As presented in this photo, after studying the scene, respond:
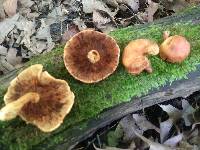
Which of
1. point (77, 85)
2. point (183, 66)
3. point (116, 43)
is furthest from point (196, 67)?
point (77, 85)

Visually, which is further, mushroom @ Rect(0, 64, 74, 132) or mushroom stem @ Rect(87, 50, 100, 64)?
mushroom stem @ Rect(87, 50, 100, 64)

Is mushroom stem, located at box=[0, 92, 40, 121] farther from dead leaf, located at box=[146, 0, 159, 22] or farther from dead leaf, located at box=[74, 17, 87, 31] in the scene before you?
dead leaf, located at box=[146, 0, 159, 22]

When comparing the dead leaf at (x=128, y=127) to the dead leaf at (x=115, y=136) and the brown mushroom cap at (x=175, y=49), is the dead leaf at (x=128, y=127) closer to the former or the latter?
the dead leaf at (x=115, y=136)

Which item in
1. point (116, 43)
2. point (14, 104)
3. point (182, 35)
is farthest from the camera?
point (182, 35)

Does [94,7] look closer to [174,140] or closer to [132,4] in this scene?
[132,4]

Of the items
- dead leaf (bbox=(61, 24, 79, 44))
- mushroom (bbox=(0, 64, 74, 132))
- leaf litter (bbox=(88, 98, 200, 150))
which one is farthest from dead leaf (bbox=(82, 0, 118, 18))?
mushroom (bbox=(0, 64, 74, 132))

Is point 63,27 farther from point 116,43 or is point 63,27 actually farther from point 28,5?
point 116,43
